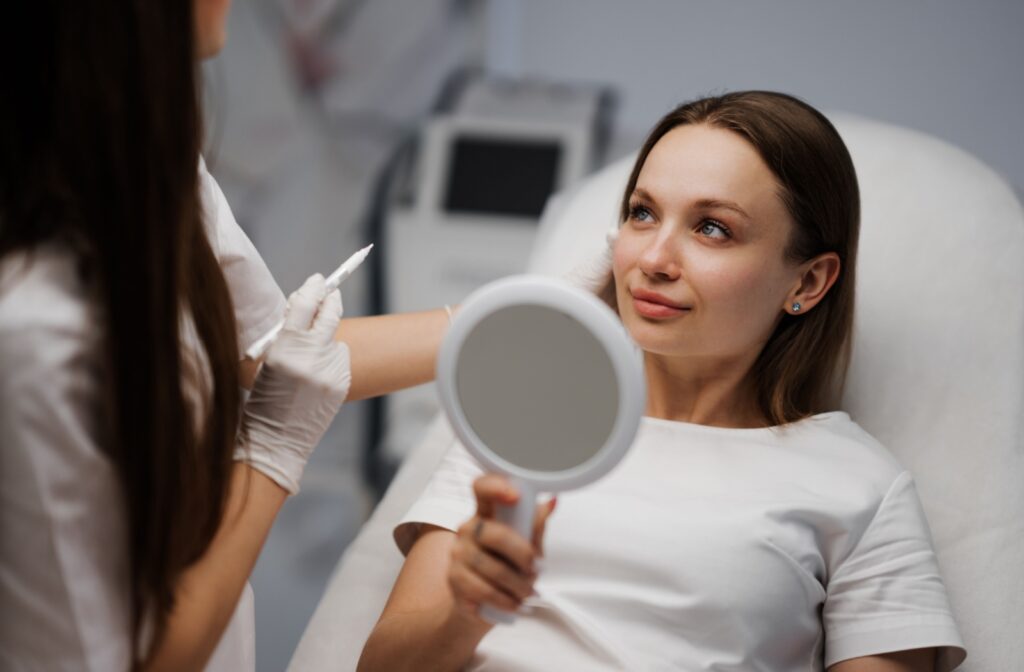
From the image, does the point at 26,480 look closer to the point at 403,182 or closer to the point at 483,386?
the point at 483,386

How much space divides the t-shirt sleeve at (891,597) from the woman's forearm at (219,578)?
0.62 m

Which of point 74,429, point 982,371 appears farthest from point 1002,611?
point 74,429

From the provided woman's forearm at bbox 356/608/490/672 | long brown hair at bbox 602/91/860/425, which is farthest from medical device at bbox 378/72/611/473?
woman's forearm at bbox 356/608/490/672

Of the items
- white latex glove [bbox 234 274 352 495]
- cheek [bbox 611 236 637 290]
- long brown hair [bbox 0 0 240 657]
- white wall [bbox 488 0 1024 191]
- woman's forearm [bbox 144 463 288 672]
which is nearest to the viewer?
long brown hair [bbox 0 0 240 657]

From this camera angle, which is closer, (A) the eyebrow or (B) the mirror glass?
(B) the mirror glass

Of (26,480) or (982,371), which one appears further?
(982,371)

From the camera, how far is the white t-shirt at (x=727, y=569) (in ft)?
3.50

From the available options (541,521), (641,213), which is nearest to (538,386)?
(541,521)

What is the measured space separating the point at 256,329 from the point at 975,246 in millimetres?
1022

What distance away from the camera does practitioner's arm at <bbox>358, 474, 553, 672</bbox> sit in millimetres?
807

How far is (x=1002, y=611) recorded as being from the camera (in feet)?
3.99

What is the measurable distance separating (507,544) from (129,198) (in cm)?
39

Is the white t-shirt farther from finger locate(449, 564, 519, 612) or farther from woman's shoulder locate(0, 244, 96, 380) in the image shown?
woman's shoulder locate(0, 244, 96, 380)

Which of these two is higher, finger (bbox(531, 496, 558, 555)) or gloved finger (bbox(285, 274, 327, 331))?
gloved finger (bbox(285, 274, 327, 331))
